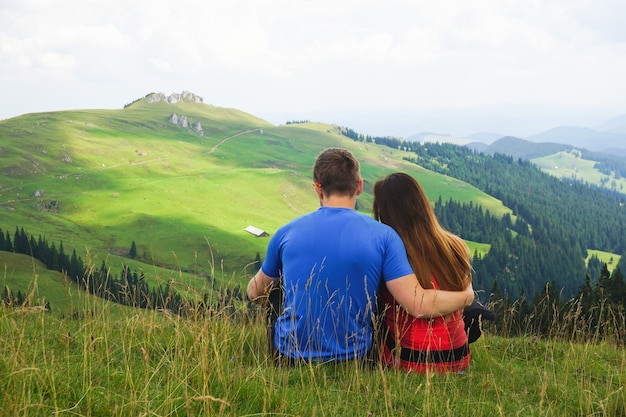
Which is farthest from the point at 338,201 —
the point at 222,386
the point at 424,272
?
the point at 222,386

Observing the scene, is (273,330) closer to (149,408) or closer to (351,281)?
(351,281)

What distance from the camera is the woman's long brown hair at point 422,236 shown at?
6.41 metres

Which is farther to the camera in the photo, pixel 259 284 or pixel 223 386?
pixel 259 284

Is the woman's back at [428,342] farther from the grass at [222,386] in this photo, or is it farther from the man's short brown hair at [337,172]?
the man's short brown hair at [337,172]

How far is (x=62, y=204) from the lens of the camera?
183m

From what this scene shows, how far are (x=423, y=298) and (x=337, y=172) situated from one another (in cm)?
179

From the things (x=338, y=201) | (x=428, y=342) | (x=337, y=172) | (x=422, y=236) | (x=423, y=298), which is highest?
(x=337, y=172)

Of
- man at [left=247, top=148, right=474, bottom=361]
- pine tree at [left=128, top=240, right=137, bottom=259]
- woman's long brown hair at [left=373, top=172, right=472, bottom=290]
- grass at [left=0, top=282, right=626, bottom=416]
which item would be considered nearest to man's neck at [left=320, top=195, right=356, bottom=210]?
man at [left=247, top=148, right=474, bottom=361]

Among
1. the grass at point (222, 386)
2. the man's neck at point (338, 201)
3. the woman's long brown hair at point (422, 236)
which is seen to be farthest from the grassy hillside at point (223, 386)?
the man's neck at point (338, 201)

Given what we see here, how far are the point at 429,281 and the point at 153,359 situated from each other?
11.4 ft

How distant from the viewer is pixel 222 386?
4.86 metres

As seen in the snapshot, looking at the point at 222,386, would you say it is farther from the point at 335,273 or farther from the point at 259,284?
the point at 259,284

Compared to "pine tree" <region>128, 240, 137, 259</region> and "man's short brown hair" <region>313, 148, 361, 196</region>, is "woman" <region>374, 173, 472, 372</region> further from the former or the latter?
"pine tree" <region>128, 240, 137, 259</region>

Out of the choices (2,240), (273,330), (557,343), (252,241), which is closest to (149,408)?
(273,330)
